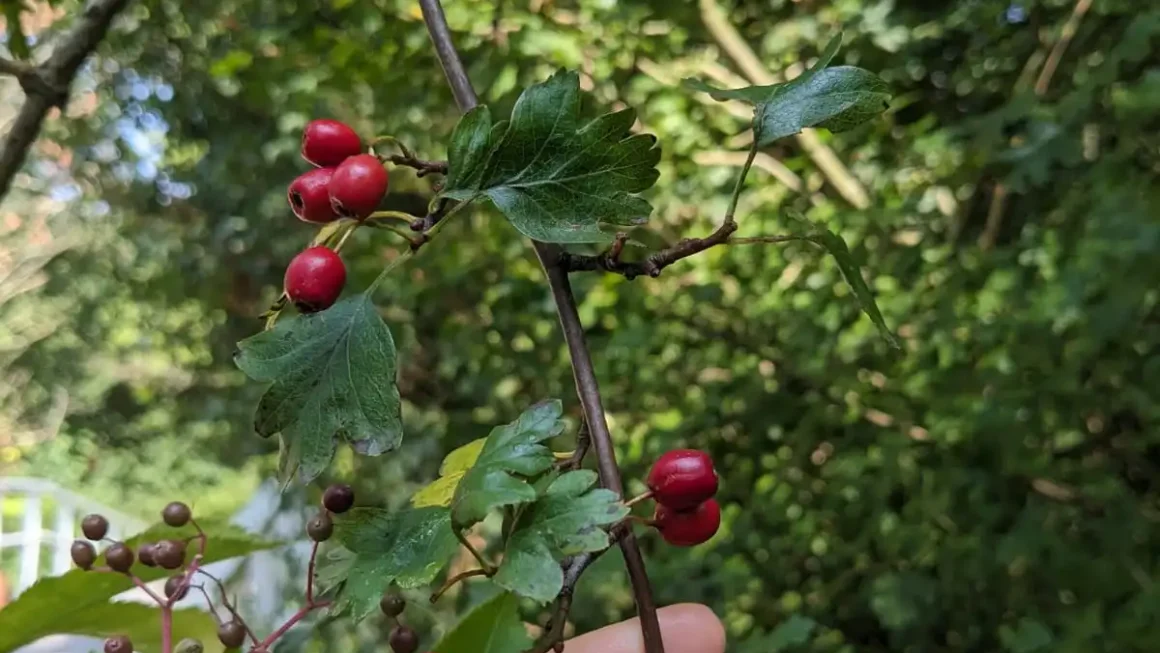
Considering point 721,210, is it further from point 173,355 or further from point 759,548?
point 173,355

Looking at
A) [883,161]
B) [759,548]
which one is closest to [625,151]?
[759,548]

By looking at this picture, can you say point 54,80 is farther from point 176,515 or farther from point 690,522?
point 690,522

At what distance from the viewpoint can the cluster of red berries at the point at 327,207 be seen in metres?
0.28

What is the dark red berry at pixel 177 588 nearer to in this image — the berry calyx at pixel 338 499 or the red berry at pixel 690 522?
the berry calyx at pixel 338 499

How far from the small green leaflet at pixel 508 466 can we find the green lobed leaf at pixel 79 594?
0.64ft

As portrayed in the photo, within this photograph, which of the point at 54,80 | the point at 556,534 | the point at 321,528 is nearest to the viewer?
the point at 556,534

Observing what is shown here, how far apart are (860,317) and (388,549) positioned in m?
0.75

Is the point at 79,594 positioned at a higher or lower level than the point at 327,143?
lower

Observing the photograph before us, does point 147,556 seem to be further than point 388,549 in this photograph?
Yes

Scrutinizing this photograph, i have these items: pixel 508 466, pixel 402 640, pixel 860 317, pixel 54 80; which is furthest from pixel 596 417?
pixel 860 317

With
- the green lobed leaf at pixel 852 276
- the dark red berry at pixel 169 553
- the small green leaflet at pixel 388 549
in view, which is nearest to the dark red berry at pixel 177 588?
the dark red berry at pixel 169 553

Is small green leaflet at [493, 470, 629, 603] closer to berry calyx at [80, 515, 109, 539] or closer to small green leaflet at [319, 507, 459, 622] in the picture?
small green leaflet at [319, 507, 459, 622]

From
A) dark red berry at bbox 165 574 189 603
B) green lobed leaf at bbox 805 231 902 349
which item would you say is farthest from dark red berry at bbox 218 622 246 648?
green lobed leaf at bbox 805 231 902 349

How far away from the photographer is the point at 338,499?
1.07 ft
